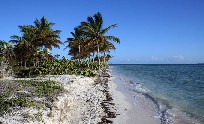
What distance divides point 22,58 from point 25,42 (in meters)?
5.82

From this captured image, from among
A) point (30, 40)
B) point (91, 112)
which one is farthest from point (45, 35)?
point (91, 112)

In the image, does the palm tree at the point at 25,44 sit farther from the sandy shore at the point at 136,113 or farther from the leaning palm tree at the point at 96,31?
the sandy shore at the point at 136,113

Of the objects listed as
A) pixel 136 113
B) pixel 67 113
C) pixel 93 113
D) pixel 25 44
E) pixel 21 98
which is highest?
pixel 25 44

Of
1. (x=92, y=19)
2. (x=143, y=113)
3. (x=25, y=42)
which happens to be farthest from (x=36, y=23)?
(x=143, y=113)

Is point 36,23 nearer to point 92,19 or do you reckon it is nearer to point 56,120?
point 92,19

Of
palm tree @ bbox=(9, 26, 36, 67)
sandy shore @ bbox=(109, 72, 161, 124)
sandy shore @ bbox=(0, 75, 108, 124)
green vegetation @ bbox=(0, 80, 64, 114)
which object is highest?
palm tree @ bbox=(9, 26, 36, 67)

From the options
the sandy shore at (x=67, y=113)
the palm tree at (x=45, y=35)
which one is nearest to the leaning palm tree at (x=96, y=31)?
the palm tree at (x=45, y=35)

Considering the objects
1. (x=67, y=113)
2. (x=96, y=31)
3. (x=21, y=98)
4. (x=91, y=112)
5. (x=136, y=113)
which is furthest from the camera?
(x=96, y=31)

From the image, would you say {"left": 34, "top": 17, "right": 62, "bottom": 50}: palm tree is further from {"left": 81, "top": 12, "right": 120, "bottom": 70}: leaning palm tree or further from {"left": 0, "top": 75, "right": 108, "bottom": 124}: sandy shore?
{"left": 0, "top": 75, "right": 108, "bottom": 124}: sandy shore

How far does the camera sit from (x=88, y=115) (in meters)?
13.2

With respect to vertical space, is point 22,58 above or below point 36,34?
below

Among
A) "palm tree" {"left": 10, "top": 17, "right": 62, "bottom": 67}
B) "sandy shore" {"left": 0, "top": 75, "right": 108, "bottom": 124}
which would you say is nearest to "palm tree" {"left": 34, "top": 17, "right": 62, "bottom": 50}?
"palm tree" {"left": 10, "top": 17, "right": 62, "bottom": 67}

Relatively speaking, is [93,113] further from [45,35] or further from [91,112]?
[45,35]

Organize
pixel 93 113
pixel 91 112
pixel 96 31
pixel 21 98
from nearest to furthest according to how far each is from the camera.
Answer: pixel 21 98 < pixel 93 113 < pixel 91 112 < pixel 96 31
